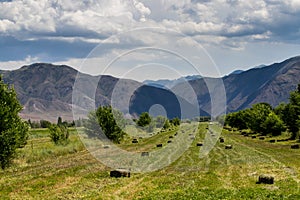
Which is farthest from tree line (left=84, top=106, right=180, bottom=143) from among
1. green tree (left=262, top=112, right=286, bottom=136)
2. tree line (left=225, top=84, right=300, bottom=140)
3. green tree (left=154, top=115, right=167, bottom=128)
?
green tree (left=262, top=112, right=286, bottom=136)

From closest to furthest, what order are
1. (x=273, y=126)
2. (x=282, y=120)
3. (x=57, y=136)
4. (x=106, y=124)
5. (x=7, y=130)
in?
(x=7, y=130) < (x=106, y=124) < (x=57, y=136) < (x=273, y=126) < (x=282, y=120)

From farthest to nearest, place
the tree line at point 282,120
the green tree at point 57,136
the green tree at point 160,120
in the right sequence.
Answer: the green tree at point 160,120, the tree line at point 282,120, the green tree at point 57,136

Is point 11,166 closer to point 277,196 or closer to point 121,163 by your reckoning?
point 121,163

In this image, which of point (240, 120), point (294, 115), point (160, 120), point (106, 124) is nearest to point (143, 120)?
point (160, 120)

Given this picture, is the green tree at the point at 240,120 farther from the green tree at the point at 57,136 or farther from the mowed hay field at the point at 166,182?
the mowed hay field at the point at 166,182

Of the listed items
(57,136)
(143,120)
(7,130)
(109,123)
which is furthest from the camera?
(143,120)

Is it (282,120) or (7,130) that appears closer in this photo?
(7,130)

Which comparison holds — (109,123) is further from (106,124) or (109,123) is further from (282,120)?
(282,120)

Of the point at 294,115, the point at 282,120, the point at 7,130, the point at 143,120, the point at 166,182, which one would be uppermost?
the point at 7,130

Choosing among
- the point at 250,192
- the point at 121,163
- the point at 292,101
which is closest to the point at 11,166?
the point at 121,163

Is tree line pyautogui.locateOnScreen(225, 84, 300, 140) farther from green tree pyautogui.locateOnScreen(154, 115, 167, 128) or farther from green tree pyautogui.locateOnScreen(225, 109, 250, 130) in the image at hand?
green tree pyautogui.locateOnScreen(154, 115, 167, 128)

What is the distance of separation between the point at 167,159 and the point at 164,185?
48.6 feet

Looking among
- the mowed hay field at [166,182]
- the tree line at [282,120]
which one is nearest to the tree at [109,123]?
the mowed hay field at [166,182]

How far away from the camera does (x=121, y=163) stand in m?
38.4
